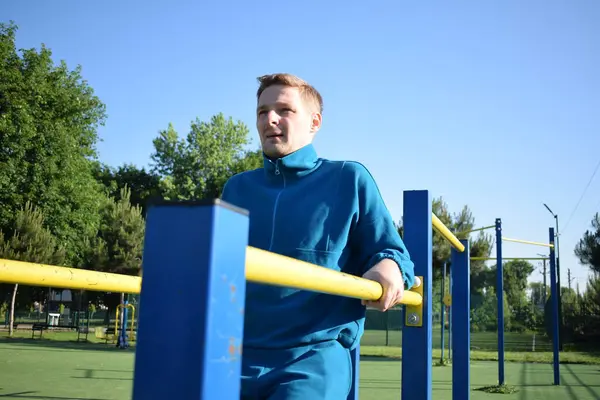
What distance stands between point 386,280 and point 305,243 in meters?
0.22

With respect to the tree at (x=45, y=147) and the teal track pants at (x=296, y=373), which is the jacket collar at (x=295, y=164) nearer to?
the teal track pants at (x=296, y=373)

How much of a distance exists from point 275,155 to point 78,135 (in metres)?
24.1

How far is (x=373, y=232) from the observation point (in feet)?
5.03

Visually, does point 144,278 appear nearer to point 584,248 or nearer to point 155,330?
point 155,330

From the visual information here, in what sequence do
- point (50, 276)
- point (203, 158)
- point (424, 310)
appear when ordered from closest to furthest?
1. point (50, 276)
2. point (424, 310)
3. point (203, 158)

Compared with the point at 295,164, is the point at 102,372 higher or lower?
lower

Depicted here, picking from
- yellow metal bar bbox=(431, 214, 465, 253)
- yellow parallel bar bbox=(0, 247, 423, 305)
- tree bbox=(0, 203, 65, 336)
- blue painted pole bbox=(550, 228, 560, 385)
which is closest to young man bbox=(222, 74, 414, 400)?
yellow parallel bar bbox=(0, 247, 423, 305)

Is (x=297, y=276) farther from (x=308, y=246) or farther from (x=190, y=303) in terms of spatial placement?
(x=308, y=246)

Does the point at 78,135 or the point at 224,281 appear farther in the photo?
the point at 78,135

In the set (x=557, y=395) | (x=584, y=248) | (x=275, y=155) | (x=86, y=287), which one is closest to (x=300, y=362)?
(x=275, y=155)

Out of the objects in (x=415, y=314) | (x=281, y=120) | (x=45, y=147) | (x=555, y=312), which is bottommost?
(x=415, y=314)

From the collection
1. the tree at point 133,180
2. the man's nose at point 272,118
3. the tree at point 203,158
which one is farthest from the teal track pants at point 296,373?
the tree at point 133,180

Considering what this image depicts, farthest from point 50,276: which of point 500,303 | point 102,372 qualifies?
point 102,372

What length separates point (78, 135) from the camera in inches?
946
